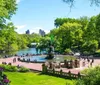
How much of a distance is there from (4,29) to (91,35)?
57525 millimetres

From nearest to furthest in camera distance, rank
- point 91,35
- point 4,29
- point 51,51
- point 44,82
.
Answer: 1. point 44,82
2. point 4,29
3. point 51,51
4. point 91,35

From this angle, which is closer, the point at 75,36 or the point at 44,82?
the point at 44,82

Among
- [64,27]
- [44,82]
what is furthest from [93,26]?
[44,82]

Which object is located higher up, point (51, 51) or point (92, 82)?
point (51, 51)

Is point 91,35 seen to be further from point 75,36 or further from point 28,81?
point 28,81

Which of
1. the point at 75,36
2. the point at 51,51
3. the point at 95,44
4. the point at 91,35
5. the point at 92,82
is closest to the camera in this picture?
the point at 92,82

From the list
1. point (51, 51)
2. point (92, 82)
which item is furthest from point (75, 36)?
point (92, 82)

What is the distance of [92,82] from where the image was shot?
19.5 m

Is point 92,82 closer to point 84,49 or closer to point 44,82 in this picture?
point 44,82

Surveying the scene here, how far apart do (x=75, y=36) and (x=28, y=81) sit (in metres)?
72.9

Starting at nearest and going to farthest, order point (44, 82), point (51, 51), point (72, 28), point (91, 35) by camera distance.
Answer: point (44, 82), point (51, 51), point (91, 35), point (72, 28)

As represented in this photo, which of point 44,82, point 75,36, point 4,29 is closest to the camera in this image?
point 44,82

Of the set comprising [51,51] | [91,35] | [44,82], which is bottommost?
[44,82]

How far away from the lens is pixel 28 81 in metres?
38.0
